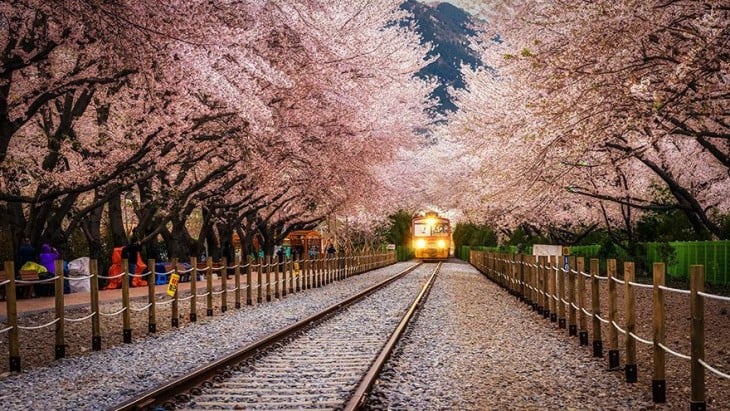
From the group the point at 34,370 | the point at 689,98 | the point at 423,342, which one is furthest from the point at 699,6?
the point at 34,370

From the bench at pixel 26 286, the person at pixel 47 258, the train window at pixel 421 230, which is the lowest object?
the bench at pixel 26 286

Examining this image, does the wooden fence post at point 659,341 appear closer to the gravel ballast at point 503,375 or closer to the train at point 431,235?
the gravel ballast at point 503,375

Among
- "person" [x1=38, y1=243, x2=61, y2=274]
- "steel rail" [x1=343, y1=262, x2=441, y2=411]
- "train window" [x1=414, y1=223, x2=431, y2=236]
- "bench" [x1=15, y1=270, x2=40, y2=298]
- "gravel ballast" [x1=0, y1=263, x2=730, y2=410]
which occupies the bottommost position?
"gravel ballast" [x1=0, y1=263, x2=730, y2=410]

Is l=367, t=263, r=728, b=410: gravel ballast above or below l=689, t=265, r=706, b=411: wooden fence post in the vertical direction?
below

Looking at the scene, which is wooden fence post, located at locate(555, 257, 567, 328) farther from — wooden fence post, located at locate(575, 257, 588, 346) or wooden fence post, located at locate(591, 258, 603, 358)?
wooden fence post, located at locate(591, 258, 603, 358)

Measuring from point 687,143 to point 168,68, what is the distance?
1354 centimetres

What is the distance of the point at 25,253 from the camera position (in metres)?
18.1

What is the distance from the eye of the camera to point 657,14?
32.5 feet

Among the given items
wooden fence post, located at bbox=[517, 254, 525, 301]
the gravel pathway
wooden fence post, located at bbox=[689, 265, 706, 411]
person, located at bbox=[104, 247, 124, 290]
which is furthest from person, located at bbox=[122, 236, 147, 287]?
wooden fence post, located at bbox=[689, 265, 706, 411]

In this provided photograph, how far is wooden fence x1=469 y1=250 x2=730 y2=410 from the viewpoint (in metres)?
6.24

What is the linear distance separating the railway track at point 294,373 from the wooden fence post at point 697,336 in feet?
8.86

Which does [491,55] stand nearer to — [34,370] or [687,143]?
[687,143]

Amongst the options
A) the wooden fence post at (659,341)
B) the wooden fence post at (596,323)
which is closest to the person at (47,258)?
the wooden fence post at (596,323)

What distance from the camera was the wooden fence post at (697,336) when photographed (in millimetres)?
6191
